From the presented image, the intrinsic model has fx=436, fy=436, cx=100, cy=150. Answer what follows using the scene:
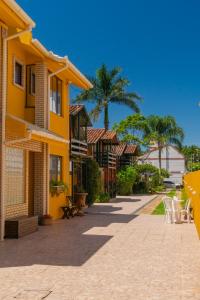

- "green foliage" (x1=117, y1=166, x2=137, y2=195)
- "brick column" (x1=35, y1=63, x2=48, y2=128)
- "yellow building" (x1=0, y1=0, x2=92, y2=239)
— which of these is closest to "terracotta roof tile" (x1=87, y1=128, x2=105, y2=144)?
"green foliage" (x1=117, y1=166, x2=137, y2=195)

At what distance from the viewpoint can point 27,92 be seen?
16.8 meters

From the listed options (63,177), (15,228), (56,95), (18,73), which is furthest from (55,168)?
(15,228)

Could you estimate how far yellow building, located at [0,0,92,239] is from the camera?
41.9ft

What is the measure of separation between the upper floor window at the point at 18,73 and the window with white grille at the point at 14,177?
2.75 metres

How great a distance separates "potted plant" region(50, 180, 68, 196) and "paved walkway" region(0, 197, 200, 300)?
306cm

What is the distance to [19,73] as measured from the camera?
16266mm

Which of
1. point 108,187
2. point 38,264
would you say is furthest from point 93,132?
Result: point 38,264

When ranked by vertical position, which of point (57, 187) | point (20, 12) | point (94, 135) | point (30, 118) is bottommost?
point (57, 187)

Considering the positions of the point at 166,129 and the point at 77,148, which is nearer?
the point at 77,148

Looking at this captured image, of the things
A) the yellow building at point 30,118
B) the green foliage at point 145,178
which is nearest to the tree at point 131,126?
the green foliage at point 145,178

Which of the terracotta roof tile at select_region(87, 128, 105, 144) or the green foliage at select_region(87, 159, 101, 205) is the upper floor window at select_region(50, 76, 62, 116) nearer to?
the green foliage at select_region(87, 159, 101, 205)

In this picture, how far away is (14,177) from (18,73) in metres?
4.15

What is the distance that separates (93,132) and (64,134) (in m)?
16.4

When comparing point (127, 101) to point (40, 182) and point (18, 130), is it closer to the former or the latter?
point (40, 182)
